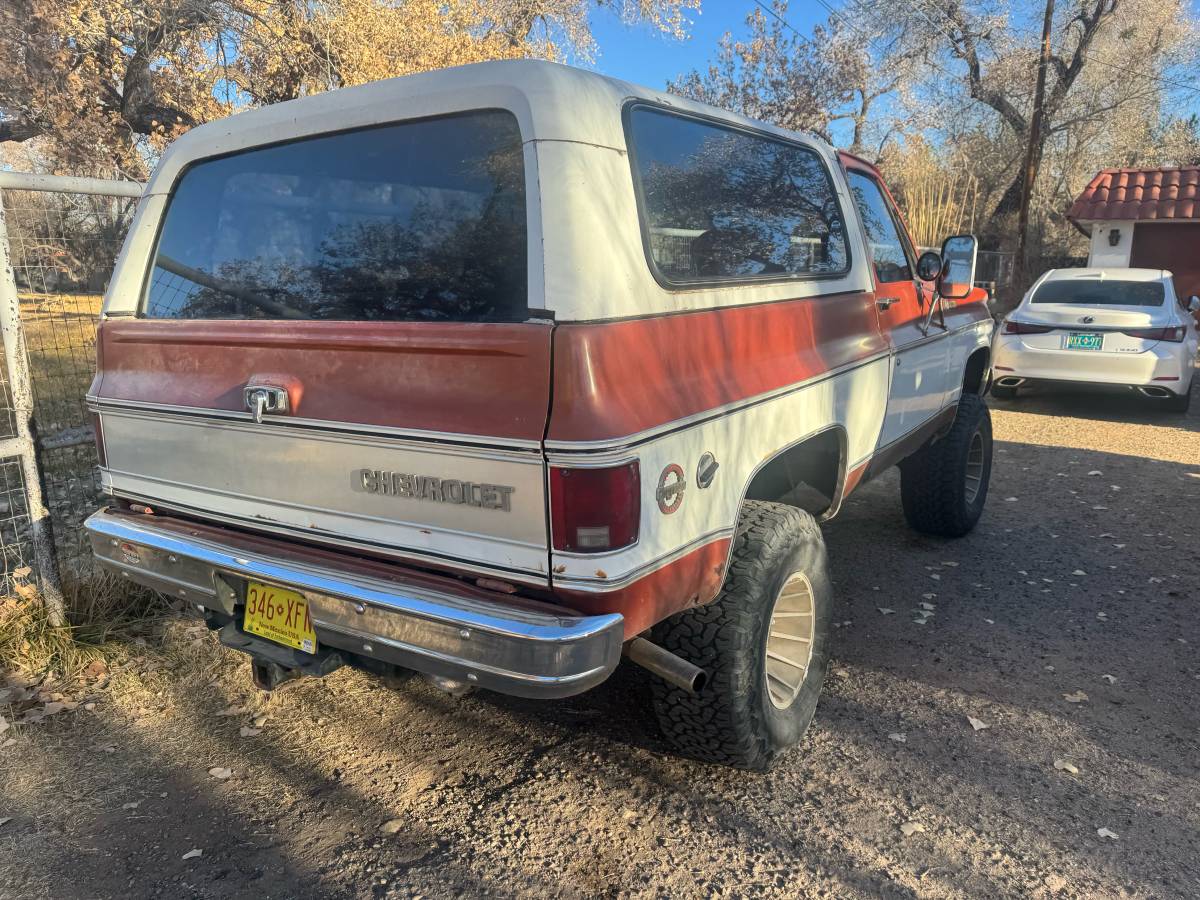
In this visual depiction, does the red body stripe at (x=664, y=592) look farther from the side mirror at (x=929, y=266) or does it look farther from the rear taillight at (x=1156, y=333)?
the rear taillight at (x=1156, y=333)

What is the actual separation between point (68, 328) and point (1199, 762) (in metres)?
5.03

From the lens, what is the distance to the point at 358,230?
2.51 m

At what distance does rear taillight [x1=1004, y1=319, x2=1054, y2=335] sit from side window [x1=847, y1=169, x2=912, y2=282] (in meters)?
5.57

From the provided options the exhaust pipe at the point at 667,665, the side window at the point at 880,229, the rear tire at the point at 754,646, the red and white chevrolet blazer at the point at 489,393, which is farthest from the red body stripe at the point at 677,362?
the side window at the point at 880,229

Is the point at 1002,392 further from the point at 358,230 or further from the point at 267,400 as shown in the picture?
the point at 267,400

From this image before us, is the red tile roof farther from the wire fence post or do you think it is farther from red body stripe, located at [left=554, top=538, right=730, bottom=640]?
the wire fence post

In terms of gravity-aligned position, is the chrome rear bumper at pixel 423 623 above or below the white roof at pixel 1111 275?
below

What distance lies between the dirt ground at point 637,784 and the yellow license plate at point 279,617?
631 mm

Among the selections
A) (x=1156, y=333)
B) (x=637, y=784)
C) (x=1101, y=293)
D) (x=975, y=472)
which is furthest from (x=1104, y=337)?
(x=637, y=784)

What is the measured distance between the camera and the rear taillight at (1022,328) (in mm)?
8961

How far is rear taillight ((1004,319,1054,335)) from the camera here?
8961 mm

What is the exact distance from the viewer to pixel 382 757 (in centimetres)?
305

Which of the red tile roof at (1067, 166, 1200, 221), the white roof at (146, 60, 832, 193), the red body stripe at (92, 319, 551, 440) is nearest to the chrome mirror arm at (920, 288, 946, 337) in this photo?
the white roof at (146, 60, 832, 193)

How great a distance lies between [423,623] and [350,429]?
0.57 metres
